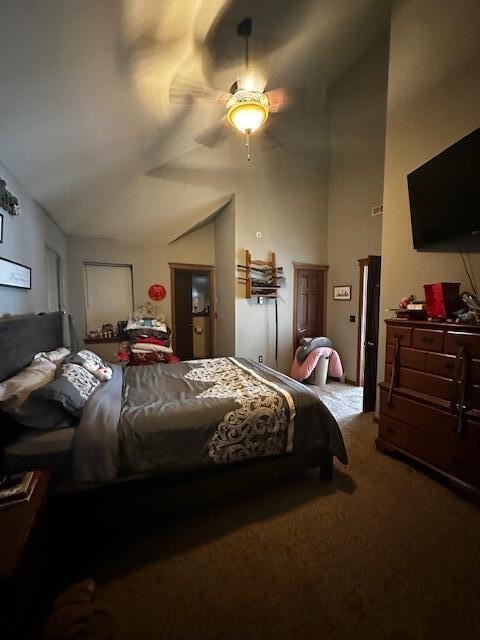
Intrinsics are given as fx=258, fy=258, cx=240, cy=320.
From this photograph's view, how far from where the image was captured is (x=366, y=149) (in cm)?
409

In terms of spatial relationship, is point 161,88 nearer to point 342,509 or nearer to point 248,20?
point 248,20

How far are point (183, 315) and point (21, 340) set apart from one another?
11.7 feet

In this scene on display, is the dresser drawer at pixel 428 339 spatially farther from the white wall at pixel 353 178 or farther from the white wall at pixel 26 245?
the white wall at pixel 26 245

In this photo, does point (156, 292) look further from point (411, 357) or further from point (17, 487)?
point (411, 357)

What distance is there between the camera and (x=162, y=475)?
1529 millimetres

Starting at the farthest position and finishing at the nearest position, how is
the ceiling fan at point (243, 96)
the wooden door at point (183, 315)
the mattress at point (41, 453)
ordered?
the wooden door at point (183, 315) → the ceiling fan at point (243, 96) → the mattress at point (41, 453)

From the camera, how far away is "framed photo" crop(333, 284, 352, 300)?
4.50 m

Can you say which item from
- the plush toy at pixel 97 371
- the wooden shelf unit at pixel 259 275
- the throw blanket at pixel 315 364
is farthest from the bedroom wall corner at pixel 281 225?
the plush toy at pixel 97 371

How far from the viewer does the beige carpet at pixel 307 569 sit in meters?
1.09

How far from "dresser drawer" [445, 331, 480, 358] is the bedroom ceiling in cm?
281

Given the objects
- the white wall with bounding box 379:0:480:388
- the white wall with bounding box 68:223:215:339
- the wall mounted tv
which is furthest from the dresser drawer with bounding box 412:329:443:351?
the white wall with bounding box 68:223:215:339

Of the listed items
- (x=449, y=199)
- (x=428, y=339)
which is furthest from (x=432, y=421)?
(x=449, y=199)

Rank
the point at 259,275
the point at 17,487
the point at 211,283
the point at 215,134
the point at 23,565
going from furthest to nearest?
the point at 211,283 < the point at 259,275 < the point at 215,134 < the point at 17,487 < the point at 23,565

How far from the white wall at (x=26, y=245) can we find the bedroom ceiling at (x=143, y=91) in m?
0.15
